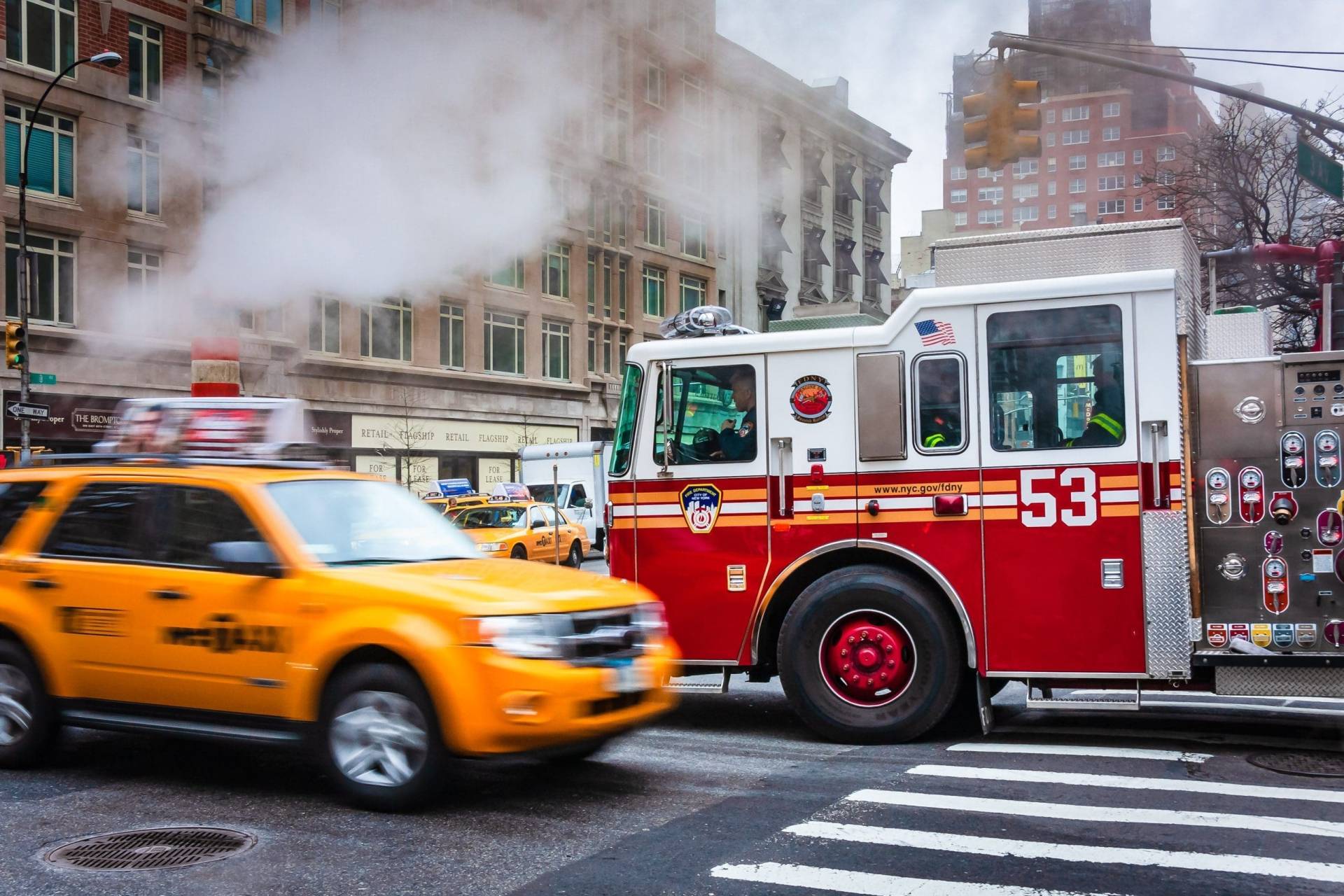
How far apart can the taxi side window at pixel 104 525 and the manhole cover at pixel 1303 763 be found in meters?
6.01

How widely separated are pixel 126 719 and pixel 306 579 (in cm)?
138

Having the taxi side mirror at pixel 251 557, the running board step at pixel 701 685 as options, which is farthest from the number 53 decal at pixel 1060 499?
the taxi side mirror at pixel 251 557

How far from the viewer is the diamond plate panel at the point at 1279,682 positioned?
6.86 metres

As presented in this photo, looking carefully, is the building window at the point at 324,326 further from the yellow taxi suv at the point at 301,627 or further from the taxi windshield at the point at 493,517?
the yellow taxi suv at the point at 301,627

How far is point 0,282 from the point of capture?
A: 2356cm

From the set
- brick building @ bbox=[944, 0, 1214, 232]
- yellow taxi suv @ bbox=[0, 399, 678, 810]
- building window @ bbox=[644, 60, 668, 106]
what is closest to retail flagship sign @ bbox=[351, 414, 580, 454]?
building window @ bbox=[644, 60, 668, 106]

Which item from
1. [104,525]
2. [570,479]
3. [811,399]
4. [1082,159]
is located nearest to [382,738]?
[104,525]

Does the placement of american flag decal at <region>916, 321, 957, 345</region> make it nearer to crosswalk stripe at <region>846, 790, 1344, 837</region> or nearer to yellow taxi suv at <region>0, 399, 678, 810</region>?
yellow taxi suv at <region>0, 399, 678, 810</region>

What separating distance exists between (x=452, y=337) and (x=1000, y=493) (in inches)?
1004

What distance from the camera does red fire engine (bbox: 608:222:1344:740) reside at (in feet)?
23.0

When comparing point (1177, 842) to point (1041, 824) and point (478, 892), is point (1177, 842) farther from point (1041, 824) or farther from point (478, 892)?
point (478, 892)

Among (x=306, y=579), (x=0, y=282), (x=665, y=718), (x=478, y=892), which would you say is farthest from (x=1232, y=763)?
(x=0, y=282)

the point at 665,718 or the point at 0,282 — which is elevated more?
the point at 0,282

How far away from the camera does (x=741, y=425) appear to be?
26.3 ft
